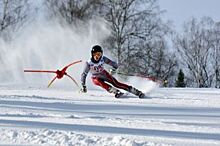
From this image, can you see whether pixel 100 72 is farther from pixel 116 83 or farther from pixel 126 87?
pixel 126 87

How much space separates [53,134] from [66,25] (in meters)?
28.4

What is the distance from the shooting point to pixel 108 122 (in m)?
7.17

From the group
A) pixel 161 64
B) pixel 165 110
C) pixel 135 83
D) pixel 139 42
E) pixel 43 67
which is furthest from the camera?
pixel 161 64

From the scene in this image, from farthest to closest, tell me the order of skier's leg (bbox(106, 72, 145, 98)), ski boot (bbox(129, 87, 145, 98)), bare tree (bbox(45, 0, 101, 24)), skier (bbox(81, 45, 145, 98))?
bare tree (bbox(45, 0, 101, 24)) < skier (bbox(81, 45, 145, 98)) < skier's leg (bbox(106, 72, 145, 98)) < ski boot (bbox(129, 87, 145, 98))

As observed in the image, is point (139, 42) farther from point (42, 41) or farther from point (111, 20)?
point (42, 41)

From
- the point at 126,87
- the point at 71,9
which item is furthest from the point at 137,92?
the point at 71,9

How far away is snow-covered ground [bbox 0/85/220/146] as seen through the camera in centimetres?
564

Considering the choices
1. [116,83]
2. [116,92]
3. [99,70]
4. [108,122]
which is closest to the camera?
[108,122]

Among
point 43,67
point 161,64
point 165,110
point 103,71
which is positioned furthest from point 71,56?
point 161,64

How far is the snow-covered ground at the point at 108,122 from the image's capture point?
5.64m

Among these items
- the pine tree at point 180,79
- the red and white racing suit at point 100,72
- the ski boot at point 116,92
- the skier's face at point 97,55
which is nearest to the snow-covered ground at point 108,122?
the ski boot at point 116,92

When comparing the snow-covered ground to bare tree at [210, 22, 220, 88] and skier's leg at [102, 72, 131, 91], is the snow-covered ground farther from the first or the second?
bare tree at [210, 22, 220, 88]

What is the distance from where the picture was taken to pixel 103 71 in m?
12.8

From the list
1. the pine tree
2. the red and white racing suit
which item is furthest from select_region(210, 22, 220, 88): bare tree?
the red and white racing suit
